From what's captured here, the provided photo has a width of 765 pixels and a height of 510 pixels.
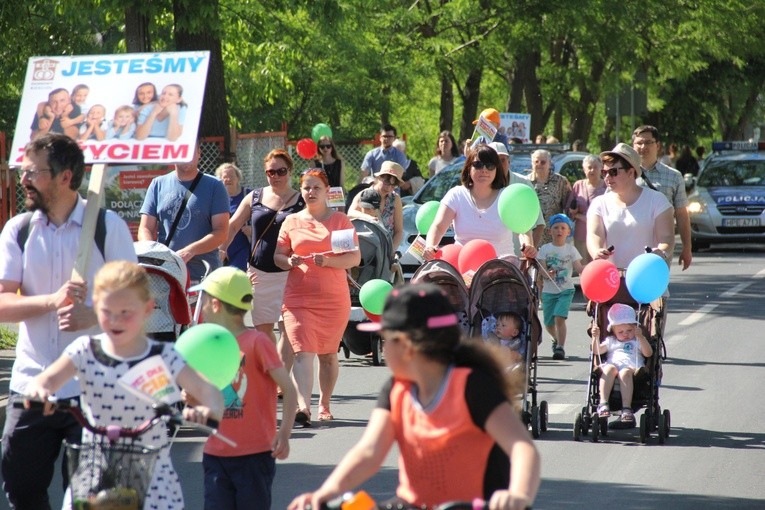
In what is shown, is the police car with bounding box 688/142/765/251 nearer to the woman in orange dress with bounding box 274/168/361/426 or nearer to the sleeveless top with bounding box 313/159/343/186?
the sleeveless top with bounding box 313/159/343/186

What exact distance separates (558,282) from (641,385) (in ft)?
13.5

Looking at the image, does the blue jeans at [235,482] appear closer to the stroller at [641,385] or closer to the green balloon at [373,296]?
the green balloon at [373,296]

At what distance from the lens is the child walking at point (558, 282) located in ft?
43.8

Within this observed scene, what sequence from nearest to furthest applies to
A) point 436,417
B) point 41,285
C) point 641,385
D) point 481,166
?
point 436,417, point 41,285, point 641,385, point 481,166

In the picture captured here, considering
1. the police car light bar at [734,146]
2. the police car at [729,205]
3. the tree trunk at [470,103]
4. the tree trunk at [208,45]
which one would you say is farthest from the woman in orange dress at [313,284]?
the tree trunk at [470,103]

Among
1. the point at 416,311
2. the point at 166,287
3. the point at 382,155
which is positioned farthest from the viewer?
the point at 382,155

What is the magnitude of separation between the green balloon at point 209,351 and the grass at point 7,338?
28.3 feet

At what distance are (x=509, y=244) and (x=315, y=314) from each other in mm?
1467

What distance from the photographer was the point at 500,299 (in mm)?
9500

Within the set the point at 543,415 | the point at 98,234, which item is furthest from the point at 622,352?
the point at 98,234

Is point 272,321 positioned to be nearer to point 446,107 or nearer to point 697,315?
point 697,315

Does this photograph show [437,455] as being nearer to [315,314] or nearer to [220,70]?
[315,314]

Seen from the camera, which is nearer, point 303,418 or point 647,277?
point 647,277

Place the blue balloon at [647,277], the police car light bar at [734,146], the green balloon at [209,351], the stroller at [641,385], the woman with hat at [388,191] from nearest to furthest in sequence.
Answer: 1. the green balloon at [209,351]
2. the blue balloon at [647,277]
3. the stroller at [641,385]
4. the woman with hat at [388,191]
5. the police car light bar at [734,146]
